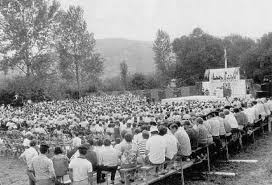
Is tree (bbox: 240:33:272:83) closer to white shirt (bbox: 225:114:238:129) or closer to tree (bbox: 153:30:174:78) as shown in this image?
tree (bbox: 153:30:174:78)

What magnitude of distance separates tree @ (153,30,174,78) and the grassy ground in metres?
50.1

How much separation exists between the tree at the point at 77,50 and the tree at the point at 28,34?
233 inches

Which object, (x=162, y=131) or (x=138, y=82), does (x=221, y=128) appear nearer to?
(x=162, y=131)

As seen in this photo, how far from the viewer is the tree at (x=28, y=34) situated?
136ft

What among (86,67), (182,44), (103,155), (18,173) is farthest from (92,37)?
(103,155)

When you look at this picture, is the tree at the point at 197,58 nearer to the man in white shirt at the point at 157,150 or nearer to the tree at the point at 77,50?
the tree at the point at 77,50

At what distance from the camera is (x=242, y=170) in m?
11.8

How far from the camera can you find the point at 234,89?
40219mm

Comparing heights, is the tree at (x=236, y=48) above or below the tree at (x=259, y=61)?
above

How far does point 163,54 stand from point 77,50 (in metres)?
20.1

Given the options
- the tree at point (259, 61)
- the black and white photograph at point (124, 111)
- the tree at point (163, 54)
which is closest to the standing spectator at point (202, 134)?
the black and white photograph at point (124, 111)

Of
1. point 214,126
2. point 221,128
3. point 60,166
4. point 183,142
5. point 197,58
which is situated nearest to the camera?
point 60,166

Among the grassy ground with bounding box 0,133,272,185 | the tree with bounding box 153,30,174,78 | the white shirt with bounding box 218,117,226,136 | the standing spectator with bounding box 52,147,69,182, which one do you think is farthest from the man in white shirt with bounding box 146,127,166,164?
the tree with bounding box 153,30,174,78

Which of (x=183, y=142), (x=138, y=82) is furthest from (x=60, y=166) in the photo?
(x=138, y=82)
